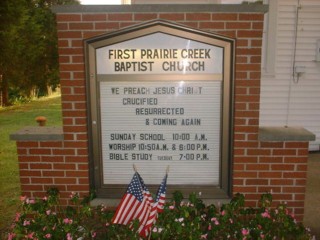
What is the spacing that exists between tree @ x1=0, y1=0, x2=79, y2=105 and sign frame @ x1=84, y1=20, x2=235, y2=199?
39.7 ft

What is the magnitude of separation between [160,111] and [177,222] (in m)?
1.07

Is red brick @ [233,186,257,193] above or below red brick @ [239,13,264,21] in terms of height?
below

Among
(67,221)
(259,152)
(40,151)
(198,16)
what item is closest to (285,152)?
(259,152)

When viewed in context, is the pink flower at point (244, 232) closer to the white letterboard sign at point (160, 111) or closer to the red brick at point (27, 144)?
the white letterboard sign at point (160, 111)

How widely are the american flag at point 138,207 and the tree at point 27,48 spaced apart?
512 inches

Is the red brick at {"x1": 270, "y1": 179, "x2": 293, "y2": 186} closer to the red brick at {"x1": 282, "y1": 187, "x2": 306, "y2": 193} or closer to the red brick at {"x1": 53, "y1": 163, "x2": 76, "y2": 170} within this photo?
the red brick at {"x1": 282, "y1": 187, "x2": 306, "y2": 193}

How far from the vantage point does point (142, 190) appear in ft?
9.68

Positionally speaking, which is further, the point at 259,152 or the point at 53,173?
the point at 53,173

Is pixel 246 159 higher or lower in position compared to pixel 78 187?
higher

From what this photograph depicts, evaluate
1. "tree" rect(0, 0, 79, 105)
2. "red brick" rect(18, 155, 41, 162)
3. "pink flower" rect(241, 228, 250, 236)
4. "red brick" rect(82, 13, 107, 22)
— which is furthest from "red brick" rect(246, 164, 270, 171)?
"tree" rect(0, 0, 79, 105)

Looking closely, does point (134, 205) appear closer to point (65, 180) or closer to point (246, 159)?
point (65, 180)

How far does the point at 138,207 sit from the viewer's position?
2.92m

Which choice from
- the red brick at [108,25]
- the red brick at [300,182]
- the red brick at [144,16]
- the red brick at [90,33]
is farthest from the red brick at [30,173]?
the red brick at [300,182]

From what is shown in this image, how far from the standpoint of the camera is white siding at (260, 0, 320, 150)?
6402 millimetres
